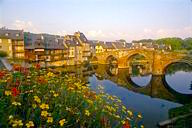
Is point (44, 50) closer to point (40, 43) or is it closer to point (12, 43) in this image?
point (40, 43)

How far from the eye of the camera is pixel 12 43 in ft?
147

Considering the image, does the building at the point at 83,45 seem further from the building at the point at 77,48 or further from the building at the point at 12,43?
the building at the point at 12,43

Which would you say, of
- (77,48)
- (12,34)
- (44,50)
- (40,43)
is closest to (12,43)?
(12,34)

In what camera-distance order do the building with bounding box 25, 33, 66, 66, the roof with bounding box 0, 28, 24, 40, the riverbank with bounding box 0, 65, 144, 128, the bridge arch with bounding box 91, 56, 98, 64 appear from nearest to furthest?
the riverbank with bounding box 0, 65, 144, 128 < the roof with bounding box 0, 28, 24, 40 < the building with bounding box 25, 33, 66, 66 < the bridge arch with bounding box 91, 56, 98, 64

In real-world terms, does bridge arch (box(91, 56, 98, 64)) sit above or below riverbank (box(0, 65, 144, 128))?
below

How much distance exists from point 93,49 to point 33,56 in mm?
34454

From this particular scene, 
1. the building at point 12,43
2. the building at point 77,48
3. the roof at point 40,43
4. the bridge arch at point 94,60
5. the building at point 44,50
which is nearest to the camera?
the building at point 12,43

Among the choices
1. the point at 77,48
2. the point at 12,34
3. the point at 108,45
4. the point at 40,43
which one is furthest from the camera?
the point at 108,45

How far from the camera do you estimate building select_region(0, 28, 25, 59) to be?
144 ft

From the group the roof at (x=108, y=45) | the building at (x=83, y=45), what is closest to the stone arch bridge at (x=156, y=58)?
the building at (x=83, y=45)

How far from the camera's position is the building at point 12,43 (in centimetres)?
4378

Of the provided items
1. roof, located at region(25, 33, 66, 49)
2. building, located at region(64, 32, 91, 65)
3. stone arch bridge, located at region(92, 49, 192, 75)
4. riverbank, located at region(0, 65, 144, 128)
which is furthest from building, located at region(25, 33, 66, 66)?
riverbank, located at region(0, 65, 144, 128)

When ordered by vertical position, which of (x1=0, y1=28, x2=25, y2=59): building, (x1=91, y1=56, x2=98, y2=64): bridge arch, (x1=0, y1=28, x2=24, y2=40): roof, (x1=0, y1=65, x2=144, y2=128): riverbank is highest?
(x1=0, y1=28, x2=24, y2=40): roof

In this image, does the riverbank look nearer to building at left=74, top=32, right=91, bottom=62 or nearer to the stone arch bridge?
the stone arch bridge
